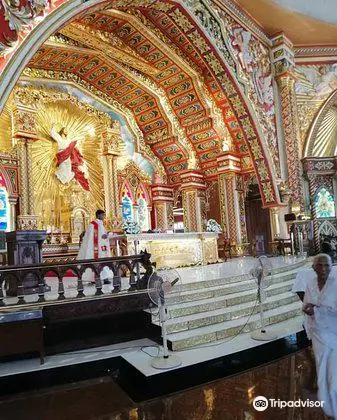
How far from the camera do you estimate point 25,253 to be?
5926mm

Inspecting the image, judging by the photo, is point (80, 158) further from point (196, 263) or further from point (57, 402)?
point (57, 402)

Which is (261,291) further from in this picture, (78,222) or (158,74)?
(158,74)

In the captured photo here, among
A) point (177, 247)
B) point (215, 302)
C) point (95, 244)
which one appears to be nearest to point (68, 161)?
point (177, 247)

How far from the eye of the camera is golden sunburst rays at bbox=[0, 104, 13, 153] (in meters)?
10.9

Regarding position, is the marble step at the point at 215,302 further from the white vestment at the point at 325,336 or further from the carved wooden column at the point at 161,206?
the carved wooden column at the point at 161,206

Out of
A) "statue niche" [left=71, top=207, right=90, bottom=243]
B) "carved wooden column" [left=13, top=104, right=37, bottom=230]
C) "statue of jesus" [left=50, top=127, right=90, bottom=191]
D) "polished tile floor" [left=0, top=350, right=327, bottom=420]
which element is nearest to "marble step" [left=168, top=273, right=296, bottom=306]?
"polished tile floor" [left=0, top=350, right=327, bottom=420]

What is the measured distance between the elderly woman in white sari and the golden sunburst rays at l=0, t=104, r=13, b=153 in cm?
1020

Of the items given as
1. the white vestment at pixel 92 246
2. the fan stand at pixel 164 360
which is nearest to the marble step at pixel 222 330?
the fan stand at pixel 164 360

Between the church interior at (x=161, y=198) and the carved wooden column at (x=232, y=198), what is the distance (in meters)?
0.08

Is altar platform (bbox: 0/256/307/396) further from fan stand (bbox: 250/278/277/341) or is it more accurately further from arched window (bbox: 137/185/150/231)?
arched window (bbox: 137/185/150/231)

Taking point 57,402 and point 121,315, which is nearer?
point 57,402

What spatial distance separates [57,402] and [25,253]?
2.82m

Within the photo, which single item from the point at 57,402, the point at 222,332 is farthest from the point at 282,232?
the point at 57,402

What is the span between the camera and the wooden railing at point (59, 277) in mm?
4832
